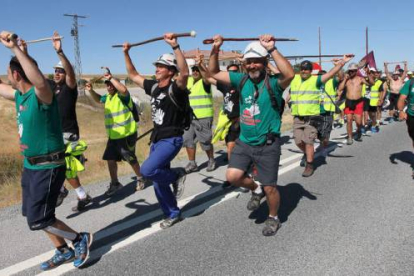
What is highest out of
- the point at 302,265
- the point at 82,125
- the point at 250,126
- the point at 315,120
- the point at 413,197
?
the point at 250,126

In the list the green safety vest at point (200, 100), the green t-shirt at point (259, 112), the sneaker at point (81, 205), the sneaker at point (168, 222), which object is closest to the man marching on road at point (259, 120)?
the green t-shirt at point (259, 112)

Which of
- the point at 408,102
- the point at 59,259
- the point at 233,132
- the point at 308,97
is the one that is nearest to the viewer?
the point at 59,259

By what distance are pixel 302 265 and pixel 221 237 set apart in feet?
3.09

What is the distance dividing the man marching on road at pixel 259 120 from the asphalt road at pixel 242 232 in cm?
46

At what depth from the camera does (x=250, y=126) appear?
397cm

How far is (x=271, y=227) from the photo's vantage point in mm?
3891

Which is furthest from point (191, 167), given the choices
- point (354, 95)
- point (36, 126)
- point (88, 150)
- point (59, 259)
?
point (88, 150)

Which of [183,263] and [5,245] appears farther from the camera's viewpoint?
[5,245]

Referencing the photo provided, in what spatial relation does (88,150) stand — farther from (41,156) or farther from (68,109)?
(41,156)

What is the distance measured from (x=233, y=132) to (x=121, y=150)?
1.94 m

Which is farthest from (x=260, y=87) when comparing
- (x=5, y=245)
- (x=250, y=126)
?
(x=5, y=245)

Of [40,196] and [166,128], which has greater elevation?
[166,128]

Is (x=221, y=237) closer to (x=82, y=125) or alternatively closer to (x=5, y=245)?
(x=5, y=245)

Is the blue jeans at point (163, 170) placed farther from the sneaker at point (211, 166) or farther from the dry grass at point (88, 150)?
the dry grass at point (88, 150)
